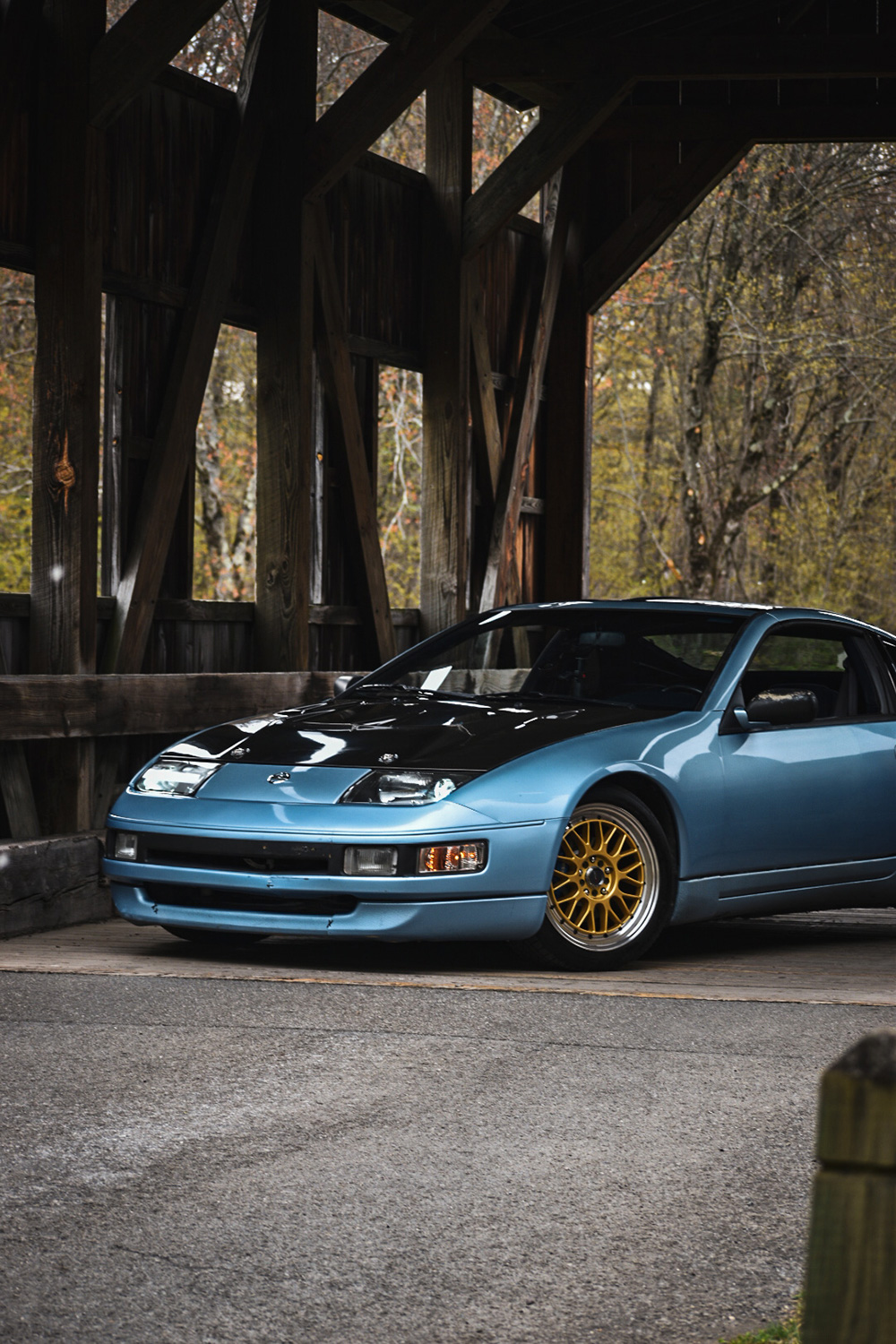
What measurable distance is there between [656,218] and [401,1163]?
12.7 metres

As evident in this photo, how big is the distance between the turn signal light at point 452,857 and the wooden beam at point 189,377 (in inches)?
160

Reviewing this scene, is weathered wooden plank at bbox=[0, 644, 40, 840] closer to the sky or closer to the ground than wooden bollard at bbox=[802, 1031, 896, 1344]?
closer to the ground

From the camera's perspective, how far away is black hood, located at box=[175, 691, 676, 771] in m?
6.91

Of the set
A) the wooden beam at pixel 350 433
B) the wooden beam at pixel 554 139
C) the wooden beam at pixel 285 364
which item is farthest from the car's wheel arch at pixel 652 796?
the wooden beam at pixel 554 139

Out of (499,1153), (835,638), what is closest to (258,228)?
(835,638)

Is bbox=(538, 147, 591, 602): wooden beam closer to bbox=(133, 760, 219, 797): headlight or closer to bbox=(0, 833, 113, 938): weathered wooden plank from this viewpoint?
bbox=(0, 833, 113, 938): weathered wooden plank

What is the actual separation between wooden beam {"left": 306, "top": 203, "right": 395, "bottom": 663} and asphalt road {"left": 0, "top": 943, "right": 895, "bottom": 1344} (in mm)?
6855

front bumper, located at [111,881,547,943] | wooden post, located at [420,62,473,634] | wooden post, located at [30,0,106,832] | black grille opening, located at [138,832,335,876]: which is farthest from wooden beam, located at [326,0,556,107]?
front bumper, located at [111,881,547,943]

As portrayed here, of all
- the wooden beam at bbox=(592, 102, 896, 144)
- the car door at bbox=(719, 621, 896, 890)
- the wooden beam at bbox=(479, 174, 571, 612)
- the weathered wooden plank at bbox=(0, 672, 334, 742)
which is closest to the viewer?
the car door at bbox=(719, 621, 896, 890)

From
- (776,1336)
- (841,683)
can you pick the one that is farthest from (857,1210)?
(841,683)

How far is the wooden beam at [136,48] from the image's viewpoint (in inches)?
366

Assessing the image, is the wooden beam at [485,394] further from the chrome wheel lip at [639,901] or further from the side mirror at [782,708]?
the chrome wheel lip at [639,901]

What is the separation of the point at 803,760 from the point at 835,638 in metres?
0.90

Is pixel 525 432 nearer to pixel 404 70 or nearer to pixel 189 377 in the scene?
pixel 404 70
